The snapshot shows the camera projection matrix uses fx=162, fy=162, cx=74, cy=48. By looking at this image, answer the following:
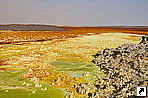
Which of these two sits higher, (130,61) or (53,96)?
(130,61)

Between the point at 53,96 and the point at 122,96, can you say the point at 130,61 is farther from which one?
the point at 53,96

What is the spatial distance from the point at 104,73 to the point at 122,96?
691 centimetres

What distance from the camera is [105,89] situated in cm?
1138

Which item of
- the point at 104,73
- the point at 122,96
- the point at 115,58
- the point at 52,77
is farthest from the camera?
the point at 115,58

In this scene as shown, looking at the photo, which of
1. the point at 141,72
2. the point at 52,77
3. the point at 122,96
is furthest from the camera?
the point at 52,77

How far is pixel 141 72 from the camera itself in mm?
13992

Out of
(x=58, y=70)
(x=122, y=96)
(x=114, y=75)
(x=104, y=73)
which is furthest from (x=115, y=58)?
(x=122, y=96)

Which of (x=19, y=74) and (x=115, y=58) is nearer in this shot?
(x=19, y=74)

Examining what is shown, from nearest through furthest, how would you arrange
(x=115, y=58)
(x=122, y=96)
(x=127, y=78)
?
1. (x=122, y=96)
2. (x=127, y=78)
3. (x=115, y=58)

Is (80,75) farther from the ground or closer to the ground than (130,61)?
closer to the ground

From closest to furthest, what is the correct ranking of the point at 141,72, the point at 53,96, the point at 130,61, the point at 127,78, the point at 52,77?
the point at 53,96 < the point at 127,78 < the point at 141,72 < the point at 52,77 < the point at 130,61

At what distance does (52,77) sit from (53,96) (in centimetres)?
431

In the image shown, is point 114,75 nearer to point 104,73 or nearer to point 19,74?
point 104,73

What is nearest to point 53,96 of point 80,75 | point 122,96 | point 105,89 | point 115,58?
point 105,89
